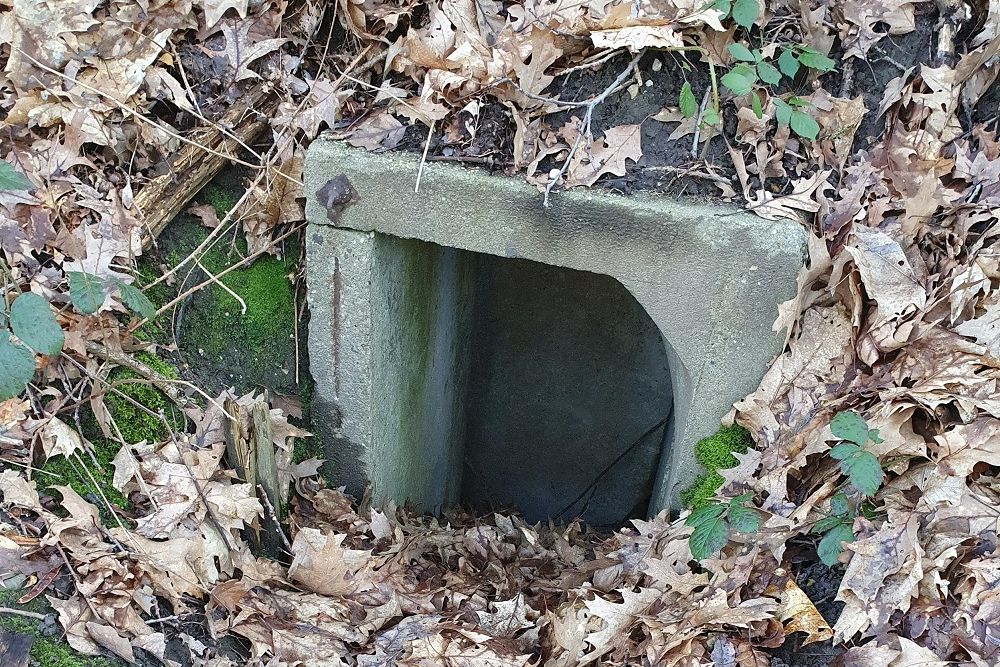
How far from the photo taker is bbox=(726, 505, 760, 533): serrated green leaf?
7.54ft

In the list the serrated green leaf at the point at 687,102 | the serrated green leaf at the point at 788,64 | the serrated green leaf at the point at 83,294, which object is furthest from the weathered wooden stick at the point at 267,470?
the serrated green leaf at the point at 788,64

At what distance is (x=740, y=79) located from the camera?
2.33 metres

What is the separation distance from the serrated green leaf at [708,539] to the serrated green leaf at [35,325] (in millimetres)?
1979

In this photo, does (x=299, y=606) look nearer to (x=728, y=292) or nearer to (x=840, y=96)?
(x=728, y=292)

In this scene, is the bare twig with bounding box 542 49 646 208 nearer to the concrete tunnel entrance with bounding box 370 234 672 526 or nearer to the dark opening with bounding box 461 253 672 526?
the concrete tunnel entrance with bounding box 370 234 672 526

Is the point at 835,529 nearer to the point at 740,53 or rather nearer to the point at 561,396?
the point at 740,53

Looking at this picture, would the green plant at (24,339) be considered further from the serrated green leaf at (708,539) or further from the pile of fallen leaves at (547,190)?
the serrated green leaf at (708,539)

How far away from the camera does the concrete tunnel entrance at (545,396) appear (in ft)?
15.7

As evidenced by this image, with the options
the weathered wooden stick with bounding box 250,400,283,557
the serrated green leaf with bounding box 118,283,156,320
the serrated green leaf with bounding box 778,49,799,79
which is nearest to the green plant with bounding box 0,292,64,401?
the serrated green leaf with bounding box 118,283,156,320

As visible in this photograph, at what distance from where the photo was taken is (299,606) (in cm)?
249

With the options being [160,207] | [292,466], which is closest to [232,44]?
[160,207]

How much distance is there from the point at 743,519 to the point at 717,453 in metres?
0.39

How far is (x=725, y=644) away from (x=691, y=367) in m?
0.90

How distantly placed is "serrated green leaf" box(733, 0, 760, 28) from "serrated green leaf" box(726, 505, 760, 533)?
1.52 m
